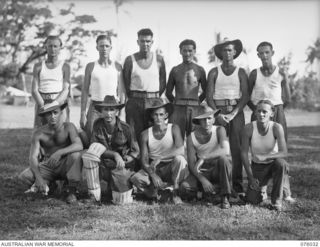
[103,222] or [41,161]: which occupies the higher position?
[41,161]

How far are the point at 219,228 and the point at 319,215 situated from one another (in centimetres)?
135

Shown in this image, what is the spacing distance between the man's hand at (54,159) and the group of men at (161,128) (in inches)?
0.7

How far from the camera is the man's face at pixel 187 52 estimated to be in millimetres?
6043

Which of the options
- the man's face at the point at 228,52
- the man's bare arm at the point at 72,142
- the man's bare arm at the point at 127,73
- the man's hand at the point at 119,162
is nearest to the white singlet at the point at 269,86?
the man's face at the point at 228,52

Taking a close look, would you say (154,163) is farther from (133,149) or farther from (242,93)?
(242,93)

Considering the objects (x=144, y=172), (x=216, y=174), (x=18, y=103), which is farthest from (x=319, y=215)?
(x=18, y=103)

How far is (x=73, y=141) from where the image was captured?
5688 mm

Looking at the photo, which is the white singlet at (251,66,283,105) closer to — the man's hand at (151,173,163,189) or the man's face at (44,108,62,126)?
the man's hand at (151,173,163,189)

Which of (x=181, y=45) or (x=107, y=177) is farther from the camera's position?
(x=181, y=45)

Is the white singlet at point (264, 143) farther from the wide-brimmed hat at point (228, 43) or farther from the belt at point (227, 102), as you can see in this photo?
the wide-brimmed hat at point (228, 43)

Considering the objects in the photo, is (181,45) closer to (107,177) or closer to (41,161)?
(107,177)

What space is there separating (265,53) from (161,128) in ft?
5.79

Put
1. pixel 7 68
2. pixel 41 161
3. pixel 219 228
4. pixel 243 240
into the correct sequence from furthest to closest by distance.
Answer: pixel 7 68 < pixel 41 161 < pixel 219 228 < pixel 243 240

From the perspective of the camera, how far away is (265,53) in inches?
227
